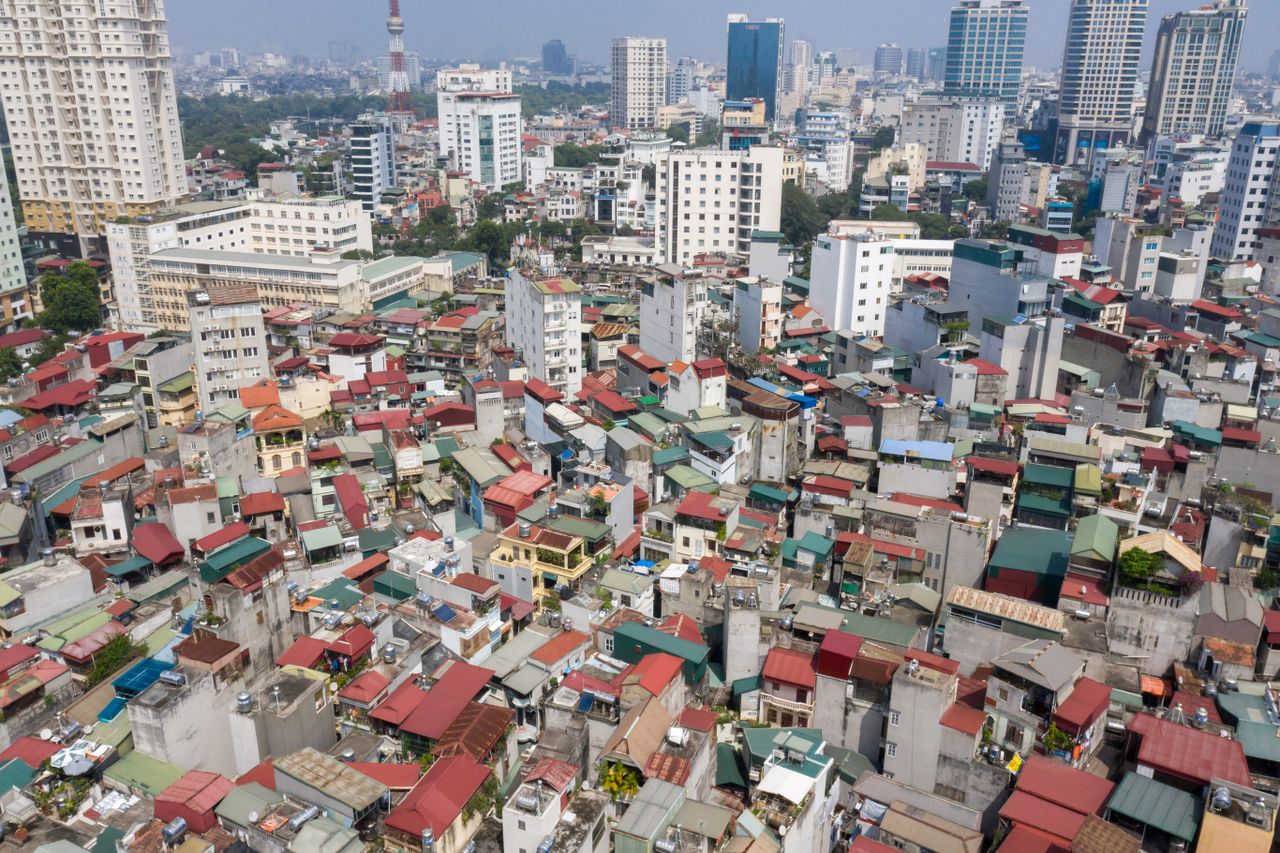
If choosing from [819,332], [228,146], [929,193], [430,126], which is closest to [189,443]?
[819,332]

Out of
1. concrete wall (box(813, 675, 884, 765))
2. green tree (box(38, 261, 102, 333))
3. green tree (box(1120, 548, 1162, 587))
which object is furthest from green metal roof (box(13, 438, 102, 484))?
green tree (box(1120, 548, 1162, 587))

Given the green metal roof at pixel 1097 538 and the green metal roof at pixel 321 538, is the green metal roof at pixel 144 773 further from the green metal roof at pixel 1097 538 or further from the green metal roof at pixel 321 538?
the green metal roof at pixel 1097 538

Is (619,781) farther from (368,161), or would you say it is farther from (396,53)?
(396,53)

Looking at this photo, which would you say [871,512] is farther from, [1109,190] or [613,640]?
[1109,190]

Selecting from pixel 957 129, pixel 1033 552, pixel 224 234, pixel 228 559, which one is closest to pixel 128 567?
pixel 228 559

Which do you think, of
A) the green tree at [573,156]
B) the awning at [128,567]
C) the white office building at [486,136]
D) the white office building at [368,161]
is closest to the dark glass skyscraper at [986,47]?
the green tree at [573,156]
